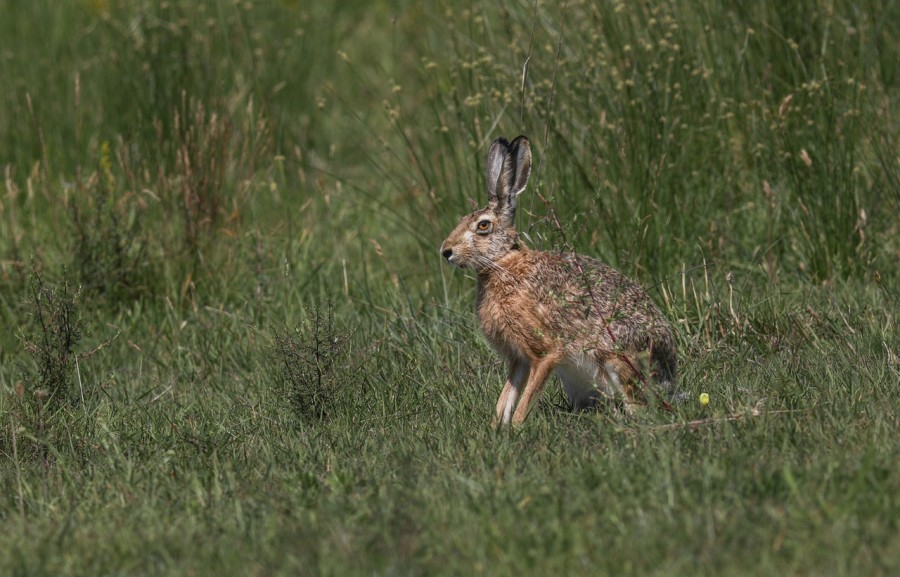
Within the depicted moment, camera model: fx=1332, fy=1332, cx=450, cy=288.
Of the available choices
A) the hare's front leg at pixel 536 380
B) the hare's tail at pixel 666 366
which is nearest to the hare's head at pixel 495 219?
the hare's front leg at pixel 536 380

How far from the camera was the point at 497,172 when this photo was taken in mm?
5992

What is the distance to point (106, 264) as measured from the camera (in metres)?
7.56

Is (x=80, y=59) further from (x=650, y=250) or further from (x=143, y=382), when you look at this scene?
(x=650, y=250)

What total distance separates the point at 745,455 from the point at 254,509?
1.63 meters

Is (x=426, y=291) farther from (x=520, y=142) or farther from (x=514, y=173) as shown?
(x=520, y=142)

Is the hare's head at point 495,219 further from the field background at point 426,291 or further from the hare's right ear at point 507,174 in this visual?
the field background at point 426,291

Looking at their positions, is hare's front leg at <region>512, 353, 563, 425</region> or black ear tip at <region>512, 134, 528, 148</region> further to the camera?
black ear tip at <region>512, 134, 528, 148</region>

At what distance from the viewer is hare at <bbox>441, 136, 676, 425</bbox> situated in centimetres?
538

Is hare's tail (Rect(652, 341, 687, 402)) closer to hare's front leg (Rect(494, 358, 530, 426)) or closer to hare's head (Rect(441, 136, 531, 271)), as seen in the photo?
hare's front leg (Rect(494, 358, 530, 426))

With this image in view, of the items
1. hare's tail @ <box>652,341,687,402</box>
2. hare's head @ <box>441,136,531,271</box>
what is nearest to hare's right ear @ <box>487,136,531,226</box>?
hare's head @ <box>441,136,531,271</box>

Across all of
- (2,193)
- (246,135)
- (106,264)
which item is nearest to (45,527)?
(106,264)

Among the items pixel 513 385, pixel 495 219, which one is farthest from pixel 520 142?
pixel 513 385

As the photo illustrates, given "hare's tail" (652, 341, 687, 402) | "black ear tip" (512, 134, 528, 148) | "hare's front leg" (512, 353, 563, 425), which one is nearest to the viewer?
"hare's front leg" (512, 353, 563, 425)

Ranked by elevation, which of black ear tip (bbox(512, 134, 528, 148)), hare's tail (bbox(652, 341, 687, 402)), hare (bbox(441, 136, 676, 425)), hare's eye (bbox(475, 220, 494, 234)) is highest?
black ear tip (bbox(512, 134, 528, 148))
